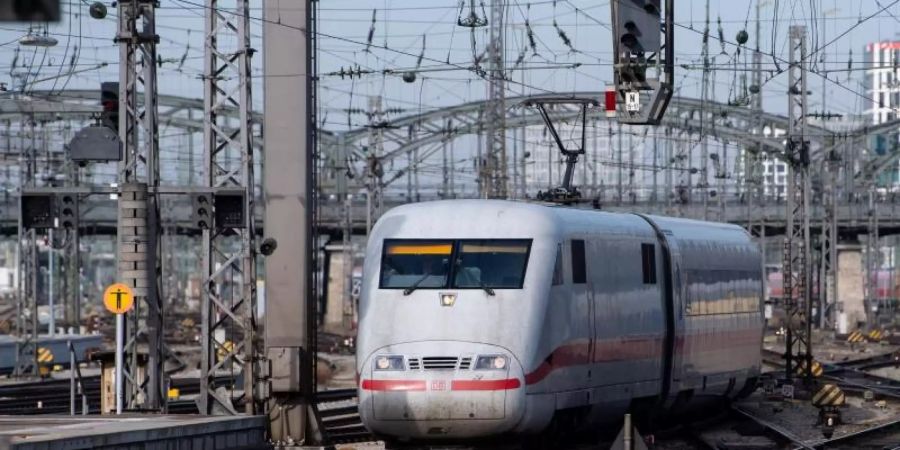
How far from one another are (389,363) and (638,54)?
429cm

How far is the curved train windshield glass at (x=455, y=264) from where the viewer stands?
1764cm

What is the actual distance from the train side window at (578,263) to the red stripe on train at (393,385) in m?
2.87

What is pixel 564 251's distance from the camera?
18594 mm

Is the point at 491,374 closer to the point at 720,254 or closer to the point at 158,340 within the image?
the point at 158,340

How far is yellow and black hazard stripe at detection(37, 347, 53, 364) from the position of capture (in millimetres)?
48438

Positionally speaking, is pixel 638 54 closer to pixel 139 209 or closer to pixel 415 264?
pixel 415 264

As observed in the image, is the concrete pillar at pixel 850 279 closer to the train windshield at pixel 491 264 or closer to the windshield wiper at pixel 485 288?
the train windshield at pixel 491 264

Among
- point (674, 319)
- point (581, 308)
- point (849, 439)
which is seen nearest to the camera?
point (581, 308)

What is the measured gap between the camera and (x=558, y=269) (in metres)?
18.3

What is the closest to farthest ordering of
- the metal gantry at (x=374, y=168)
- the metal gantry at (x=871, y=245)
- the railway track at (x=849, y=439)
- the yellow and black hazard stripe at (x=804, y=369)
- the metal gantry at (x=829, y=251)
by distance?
the railway track at (x=849, y=439) → the yellow and black hazard stripe at (x=804, y=369) → the metal gantry at (x=374, y=168) → the metal gantry at (x=829, y=251) → the metal gantry at (x=871, y=245)

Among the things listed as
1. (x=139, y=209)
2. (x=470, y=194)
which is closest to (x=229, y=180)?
(x=139, y=209)

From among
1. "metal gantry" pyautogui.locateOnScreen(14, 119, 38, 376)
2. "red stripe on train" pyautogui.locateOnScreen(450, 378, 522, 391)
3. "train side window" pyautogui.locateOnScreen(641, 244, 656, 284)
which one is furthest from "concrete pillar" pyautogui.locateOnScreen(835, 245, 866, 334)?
"red stripe on train" pyautogui.locateOnScreen(450, 378, 522, 391)

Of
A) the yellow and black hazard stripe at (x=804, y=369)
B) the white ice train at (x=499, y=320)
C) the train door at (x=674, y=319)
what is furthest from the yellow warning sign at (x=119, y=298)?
the yellow and black hazard stripe at (x=804, y=369)

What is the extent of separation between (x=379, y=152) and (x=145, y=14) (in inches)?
2550
